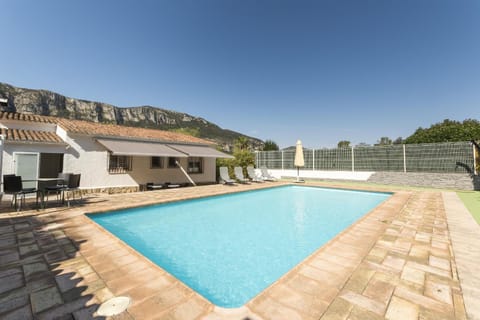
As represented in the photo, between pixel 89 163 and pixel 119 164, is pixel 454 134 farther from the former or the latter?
pixel 89 163

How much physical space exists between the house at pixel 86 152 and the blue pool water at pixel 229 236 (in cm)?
664

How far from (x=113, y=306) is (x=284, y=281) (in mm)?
3016

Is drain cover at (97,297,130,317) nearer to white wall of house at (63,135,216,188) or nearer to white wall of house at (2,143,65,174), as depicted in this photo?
white wall of house at (2,143,65,174)

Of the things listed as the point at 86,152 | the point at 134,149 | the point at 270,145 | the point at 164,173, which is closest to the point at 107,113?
the point at 270,145

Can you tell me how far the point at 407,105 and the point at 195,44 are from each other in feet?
117

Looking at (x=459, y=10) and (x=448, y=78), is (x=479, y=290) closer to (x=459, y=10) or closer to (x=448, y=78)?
(x=459, y=10)

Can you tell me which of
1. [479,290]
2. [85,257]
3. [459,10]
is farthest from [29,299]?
[459,10]

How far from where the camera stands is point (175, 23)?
19.4 meters

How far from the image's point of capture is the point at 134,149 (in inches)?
609

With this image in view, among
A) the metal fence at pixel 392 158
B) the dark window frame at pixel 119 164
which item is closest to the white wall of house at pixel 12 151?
the dark window frame at pixel 119 164

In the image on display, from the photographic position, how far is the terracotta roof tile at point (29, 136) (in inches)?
476

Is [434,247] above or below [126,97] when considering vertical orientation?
below

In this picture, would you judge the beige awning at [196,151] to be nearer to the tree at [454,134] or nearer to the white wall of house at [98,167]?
the white wall of house at [98,167]

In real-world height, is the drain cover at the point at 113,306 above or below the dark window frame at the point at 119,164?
below
